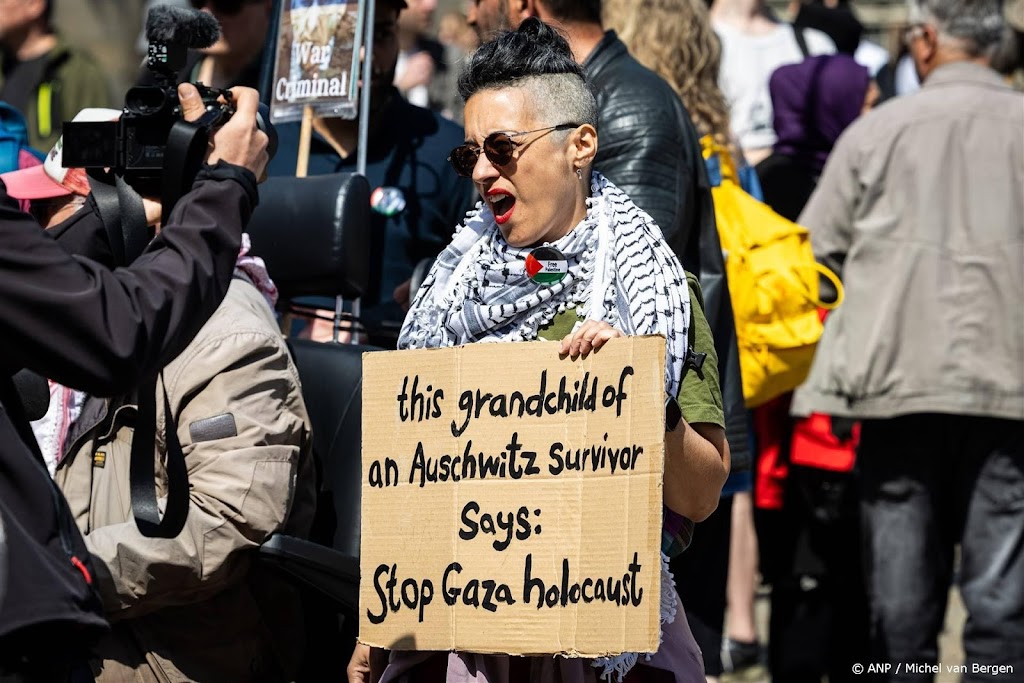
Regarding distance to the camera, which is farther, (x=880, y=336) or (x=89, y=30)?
(x=89, y=30)

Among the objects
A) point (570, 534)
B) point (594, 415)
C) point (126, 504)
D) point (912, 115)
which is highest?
point (912, 115)

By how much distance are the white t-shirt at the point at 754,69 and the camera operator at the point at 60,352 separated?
5.07 metres

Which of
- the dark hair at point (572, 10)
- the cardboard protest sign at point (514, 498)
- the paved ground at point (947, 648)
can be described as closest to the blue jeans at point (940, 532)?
the paved ground at point (947, 648)


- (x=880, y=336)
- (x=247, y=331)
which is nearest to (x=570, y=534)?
(x=247, y=331)

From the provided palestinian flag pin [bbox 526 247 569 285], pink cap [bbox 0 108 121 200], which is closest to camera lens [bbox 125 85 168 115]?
pink cap [bbox 0 108 121 200]

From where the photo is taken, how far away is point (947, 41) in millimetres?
5305

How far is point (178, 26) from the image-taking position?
10.8 ft

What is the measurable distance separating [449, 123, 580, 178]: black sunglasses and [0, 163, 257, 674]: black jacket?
0.58 m

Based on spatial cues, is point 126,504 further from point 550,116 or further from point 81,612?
point 550,116

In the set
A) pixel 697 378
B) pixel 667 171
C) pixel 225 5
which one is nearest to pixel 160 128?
pixel 697 378

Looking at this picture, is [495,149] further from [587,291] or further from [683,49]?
[683,49]

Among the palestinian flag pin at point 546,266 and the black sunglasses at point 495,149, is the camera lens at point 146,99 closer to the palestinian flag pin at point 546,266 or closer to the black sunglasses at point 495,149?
the black sunglasses at point 495,149

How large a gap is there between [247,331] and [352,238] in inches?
26.5

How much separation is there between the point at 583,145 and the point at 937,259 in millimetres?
2416
